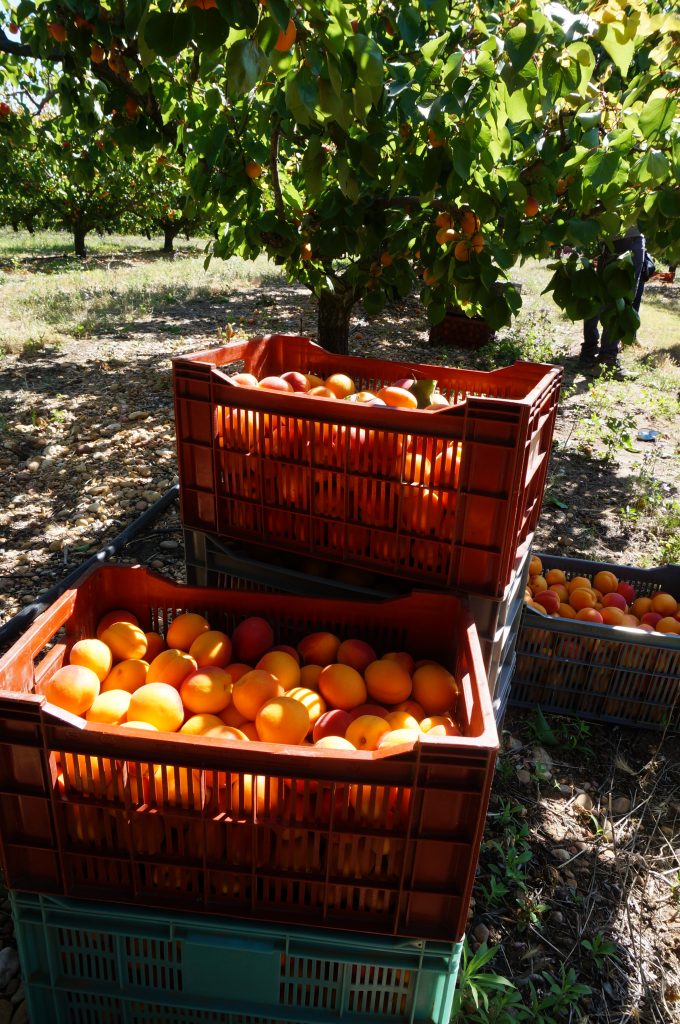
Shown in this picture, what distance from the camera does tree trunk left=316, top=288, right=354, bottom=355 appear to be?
489 centimetres

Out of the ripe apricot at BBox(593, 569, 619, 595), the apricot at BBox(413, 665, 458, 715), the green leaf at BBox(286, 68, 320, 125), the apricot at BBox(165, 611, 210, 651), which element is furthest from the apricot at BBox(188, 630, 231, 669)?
the ripe apricot at BBox(593, 569, 619, 595)

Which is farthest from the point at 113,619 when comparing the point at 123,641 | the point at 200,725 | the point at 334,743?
the point at 334,743

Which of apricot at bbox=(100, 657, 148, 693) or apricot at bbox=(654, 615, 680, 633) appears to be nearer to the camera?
apricot at bbox=(100, 657, 148, 693)

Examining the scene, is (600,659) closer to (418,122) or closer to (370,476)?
(370,476)

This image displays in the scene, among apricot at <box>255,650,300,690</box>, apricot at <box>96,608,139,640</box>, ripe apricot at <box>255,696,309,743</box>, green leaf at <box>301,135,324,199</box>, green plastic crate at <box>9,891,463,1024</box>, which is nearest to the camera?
green plastic crate at <box>9,891,463,1024</box>

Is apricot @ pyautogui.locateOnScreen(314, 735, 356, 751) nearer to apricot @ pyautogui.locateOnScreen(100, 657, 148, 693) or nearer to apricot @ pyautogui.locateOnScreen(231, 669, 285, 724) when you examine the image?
apricot @ pyautogui.locateOnScreen(231, 669, 285, 724)

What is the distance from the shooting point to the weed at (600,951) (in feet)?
6.34

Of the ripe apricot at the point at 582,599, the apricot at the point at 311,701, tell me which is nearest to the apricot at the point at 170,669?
the apricot at the point at 311,701

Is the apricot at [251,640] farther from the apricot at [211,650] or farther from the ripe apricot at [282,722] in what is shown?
the ripe apricot at [282,722]

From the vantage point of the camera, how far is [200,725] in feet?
5.25

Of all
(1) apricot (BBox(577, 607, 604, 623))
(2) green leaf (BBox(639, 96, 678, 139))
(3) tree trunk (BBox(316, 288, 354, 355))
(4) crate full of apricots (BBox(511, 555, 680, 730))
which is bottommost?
(4) crate full of apricots (BBox(511, 555, 680, 730))

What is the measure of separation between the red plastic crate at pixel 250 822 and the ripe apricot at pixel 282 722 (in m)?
0.16

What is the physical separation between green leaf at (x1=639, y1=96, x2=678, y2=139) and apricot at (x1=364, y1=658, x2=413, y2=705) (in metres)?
1.50

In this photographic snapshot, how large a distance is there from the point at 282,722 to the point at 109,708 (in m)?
0.40
